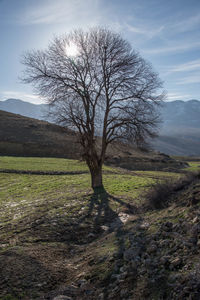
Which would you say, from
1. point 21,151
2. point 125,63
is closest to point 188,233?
point 125,63

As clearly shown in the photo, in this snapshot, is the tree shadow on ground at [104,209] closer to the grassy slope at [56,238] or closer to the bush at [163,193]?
the grassy slope at [56,238]

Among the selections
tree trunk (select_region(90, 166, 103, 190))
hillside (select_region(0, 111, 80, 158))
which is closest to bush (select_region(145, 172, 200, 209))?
tree trunk (select_region(90, 166, 103, 190))

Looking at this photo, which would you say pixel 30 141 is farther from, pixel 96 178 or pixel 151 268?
pixel 151 268

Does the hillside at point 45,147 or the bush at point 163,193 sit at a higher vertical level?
the hillside at point 45,147

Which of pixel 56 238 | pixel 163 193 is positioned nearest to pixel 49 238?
pixel 56 238

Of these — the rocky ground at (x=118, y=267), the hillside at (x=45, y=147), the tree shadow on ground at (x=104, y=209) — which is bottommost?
the tree shadow on ground at (x=104, y=209)

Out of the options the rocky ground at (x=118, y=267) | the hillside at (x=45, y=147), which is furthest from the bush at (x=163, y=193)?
the hillside at (x=45, y=147)

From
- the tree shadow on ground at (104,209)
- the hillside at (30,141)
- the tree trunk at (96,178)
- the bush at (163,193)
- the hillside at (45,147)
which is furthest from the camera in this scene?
the hillside at (30,141)

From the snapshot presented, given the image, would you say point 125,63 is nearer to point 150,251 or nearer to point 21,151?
point 150,251

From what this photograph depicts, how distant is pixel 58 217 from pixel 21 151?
5012cm

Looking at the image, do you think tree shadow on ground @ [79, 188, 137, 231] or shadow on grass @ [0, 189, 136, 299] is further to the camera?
tree shadow on ground @ [79, 188, 137, 231]

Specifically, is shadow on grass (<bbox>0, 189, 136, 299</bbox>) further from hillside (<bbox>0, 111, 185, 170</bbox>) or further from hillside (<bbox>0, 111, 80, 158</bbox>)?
hillside (<bbox>0, 111, 80, 158</bbox>)

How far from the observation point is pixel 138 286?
15.8 ft

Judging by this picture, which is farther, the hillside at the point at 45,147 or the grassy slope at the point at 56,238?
the hillside at the point at 45,147
